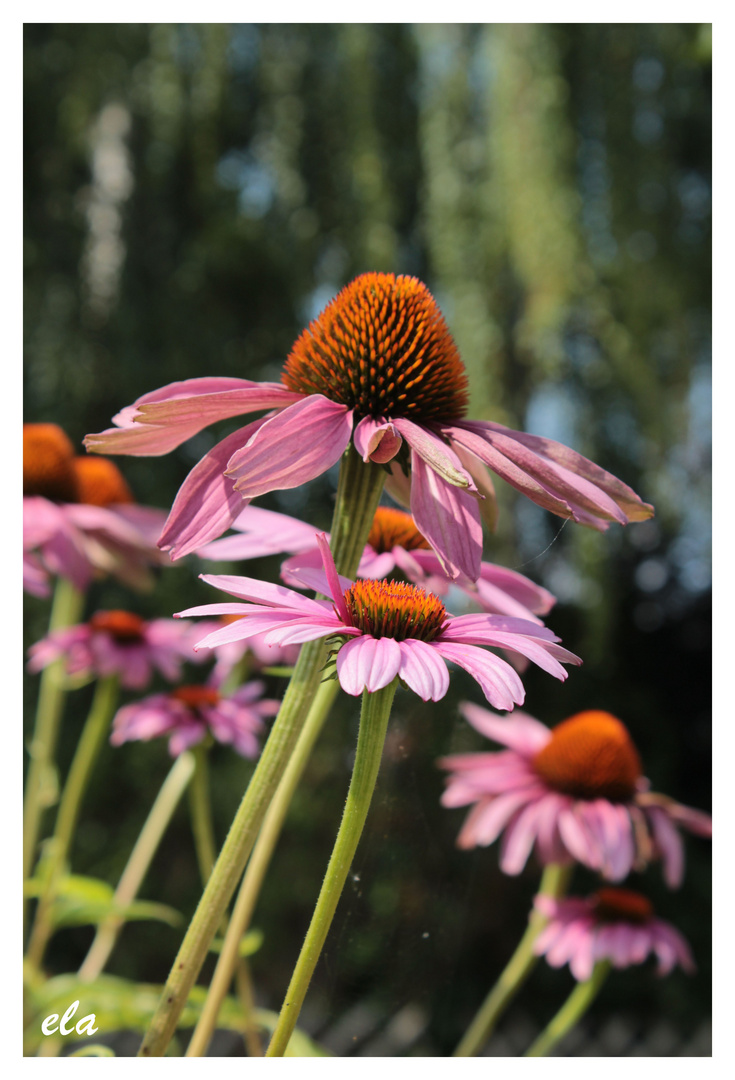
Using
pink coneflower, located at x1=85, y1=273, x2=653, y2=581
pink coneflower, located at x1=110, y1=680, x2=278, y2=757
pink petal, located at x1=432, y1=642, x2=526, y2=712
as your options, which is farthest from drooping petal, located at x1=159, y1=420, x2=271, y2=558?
pink coneflower, located at x1=110, y1=680, x2=278, y2=757

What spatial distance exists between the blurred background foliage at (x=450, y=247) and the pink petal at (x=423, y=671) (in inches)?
51.5

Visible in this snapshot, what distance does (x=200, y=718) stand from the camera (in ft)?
1.93

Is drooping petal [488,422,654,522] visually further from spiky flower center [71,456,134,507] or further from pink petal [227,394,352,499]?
spiky flower center [71,456,134,507]

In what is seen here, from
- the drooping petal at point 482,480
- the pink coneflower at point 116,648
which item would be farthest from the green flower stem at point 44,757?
the drooping petal at point 482,480

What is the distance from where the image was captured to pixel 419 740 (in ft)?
1.26

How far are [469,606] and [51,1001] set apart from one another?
0.41 meters

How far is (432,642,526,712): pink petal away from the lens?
0.24m

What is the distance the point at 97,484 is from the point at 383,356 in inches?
18.4

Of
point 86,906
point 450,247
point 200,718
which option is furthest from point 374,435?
point 450,247

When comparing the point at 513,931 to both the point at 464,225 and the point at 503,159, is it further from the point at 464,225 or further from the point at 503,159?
the point at 503,159

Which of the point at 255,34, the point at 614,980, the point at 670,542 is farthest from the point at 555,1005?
the point at 255,34

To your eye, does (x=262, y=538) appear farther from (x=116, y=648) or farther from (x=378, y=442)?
(x=116, y=648)

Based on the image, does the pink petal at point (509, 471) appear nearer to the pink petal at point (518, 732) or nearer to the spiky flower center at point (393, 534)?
the spiky flower center at point (393, 534)

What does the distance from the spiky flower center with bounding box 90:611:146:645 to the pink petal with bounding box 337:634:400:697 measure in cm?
53
